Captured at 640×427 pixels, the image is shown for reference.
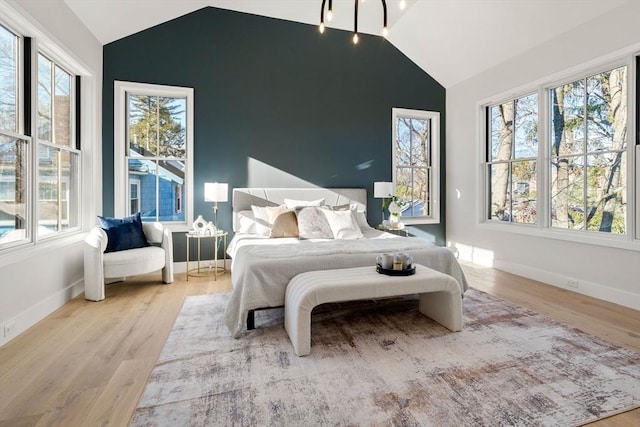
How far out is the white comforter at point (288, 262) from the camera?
108 inches

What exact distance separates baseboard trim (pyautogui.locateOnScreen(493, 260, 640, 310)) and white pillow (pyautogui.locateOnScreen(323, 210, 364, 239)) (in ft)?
7.39

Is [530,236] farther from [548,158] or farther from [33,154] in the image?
[33,154]

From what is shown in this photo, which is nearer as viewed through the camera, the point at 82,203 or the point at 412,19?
the point at 82,203

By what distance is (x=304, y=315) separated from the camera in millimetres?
2389

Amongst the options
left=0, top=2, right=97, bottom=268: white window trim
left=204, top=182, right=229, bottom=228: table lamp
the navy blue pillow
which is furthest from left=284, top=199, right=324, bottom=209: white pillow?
left=0, top=2, right=97, bottom=268: white window trim

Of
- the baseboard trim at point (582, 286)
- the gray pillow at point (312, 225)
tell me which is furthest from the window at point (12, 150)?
the baseboard trim at point (582, 286)

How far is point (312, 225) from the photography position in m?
4.27

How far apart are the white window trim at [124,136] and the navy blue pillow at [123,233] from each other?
0.61m

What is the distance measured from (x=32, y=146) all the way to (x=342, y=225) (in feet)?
10.6

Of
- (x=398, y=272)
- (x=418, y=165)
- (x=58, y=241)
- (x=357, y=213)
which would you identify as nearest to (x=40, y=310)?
(x=58, y=241)

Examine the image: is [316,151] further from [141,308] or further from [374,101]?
[141,308]

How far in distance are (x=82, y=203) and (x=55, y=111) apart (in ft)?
3.49

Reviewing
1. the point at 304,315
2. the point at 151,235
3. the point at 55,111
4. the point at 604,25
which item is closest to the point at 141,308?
the point at 151,235

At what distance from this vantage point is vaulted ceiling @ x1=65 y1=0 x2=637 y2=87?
12.6 ft
